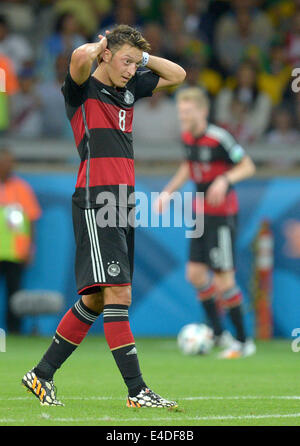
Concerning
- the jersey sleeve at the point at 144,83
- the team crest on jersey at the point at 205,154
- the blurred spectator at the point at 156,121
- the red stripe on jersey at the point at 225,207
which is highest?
the blurred spectator at the point at 156,121

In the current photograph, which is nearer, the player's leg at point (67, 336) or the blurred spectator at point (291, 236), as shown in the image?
the player's leg at point (67, 336)

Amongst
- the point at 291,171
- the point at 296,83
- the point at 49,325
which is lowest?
the point at 49,325

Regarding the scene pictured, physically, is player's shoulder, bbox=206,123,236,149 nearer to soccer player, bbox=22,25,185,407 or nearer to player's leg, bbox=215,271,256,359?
player's leg, bbox=215,271,256,359

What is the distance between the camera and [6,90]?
42.1ft

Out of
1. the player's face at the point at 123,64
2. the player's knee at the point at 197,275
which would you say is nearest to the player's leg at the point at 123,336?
the player's face at the point at 123,64

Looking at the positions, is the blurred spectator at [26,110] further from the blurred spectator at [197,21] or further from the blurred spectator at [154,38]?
the blurred spectator at [197,21]

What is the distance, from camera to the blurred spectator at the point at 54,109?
1305 centimetres

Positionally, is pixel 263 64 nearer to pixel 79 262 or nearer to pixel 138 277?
pixel 138 277

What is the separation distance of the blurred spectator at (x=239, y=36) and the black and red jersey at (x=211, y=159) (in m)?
4.25

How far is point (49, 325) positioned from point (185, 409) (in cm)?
670

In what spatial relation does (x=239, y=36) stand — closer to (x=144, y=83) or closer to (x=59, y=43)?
(x=59, y=43)

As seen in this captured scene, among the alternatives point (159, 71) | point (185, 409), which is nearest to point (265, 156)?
point (159, 71)

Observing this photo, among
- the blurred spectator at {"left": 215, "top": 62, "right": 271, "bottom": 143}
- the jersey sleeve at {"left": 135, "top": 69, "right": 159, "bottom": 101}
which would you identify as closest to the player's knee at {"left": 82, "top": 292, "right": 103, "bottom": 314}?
the jersey sleeve at {"left": 135, "top": 69, "right": 159, "bottom": 101}
